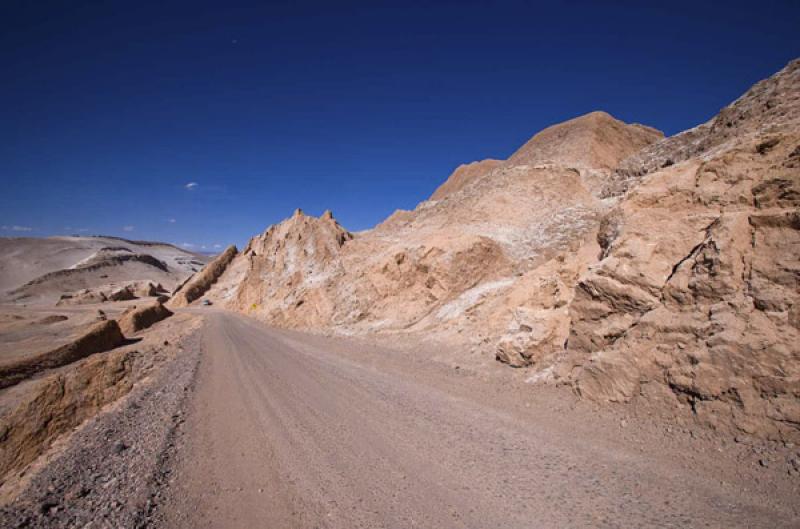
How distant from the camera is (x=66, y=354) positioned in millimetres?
18562

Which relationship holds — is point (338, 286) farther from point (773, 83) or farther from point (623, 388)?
point (773, 83)

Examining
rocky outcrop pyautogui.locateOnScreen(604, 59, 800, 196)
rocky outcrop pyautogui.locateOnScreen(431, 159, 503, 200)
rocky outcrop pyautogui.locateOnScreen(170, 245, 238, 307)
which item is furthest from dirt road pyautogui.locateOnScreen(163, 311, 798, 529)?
rocky outcrop pyautogui.locateOnScreen(170, 245, 238, 307)

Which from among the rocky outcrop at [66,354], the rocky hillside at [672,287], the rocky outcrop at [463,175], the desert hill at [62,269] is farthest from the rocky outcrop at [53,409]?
the desert hill at [62,269]

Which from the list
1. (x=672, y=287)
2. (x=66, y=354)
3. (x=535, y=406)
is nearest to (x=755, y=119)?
(x=672, y=287)

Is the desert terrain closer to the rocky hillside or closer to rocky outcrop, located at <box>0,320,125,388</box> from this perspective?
the rocky hillside

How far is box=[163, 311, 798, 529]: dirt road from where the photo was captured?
12.3 ft

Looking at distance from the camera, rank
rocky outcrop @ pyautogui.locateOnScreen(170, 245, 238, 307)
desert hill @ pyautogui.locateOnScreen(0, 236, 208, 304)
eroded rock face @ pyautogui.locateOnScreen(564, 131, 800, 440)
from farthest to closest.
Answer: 1. desert hill @ pyautogui.locateOnScreen(0, 236, 208, 304)
2. rocky outcrop @ pyautogui.locateOnScreen(170, 245, 238, 307)
3. eroded rock face @ pyautogui.locateOnScreen(564, 131, 800, 440)

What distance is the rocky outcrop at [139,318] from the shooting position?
2935 centimetres

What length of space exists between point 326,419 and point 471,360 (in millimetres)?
5677

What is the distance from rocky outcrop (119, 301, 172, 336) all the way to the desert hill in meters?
45.0

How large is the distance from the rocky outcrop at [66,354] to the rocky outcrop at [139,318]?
5328 mm

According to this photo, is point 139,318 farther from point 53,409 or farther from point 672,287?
point 672,287

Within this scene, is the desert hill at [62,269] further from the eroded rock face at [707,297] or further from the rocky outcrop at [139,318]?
the eroded rock face at [707,297]

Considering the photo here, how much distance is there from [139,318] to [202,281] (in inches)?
1408
